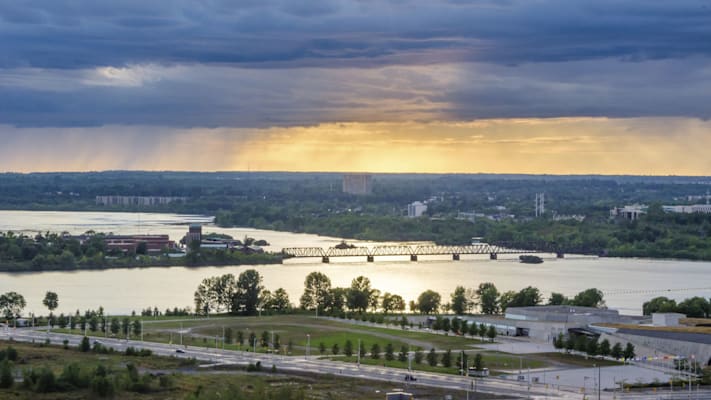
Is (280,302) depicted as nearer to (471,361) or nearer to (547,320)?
(547,320)

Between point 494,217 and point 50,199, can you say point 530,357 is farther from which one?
point 50,199

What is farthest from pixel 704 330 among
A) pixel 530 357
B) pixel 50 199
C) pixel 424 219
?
pixel 50 199

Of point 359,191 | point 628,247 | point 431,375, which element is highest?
point 359,191

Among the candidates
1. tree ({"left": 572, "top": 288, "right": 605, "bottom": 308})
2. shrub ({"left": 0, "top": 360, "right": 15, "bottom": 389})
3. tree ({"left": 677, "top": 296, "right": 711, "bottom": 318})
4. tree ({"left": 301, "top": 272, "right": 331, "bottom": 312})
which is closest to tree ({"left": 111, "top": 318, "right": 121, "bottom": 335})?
tree ({"left": 301, "top": 272, "right": 331, "bottom": 312})

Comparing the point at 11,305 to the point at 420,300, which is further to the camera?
the point at 420,300

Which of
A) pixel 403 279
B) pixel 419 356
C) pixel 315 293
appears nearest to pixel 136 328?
pixel 419 356

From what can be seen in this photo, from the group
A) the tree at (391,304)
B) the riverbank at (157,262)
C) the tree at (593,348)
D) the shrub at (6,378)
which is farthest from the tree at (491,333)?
the riverbank at (157,262)
